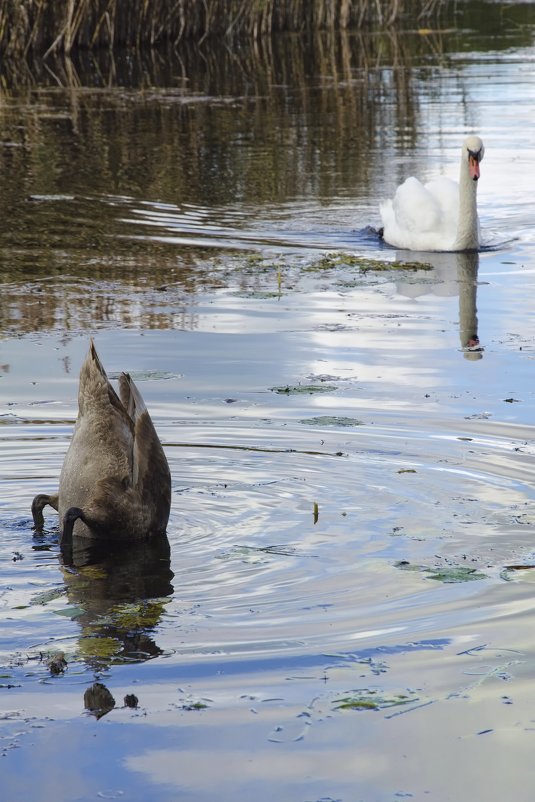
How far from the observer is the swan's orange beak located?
506 inches

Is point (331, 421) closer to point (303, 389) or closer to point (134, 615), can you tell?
point (303, 389)

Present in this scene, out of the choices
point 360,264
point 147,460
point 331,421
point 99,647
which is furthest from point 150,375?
point 360,264

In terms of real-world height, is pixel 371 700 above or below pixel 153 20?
below

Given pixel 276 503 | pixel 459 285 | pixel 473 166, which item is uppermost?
pixel 473 166

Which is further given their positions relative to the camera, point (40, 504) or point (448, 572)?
point (40, 504)

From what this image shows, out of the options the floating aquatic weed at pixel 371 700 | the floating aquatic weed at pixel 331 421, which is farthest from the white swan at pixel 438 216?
the floating aquatic weed at pixel 371 700

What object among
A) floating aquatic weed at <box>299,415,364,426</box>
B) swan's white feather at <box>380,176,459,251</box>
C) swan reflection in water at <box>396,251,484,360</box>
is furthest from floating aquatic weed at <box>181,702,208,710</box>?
swan's white feather at <box>380,176,459,251</box>

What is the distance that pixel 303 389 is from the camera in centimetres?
796

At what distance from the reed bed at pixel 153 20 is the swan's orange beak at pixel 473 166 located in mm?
18698

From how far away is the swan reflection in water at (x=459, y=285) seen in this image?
374 inches

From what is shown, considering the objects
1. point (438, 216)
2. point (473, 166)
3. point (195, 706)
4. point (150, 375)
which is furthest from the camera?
point (438, 216)

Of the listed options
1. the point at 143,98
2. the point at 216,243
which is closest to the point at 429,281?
the point at 216,243

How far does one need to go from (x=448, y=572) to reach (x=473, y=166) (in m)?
8.05

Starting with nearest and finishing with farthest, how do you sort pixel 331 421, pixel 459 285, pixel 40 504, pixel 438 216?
pixel 40 504 < pixel 331 421 < pixel 459 285 < pixel 438 216
